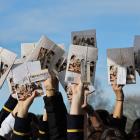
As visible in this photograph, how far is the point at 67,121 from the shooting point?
17.3ft

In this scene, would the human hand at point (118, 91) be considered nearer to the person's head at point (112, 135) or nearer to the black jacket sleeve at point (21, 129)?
the black jacket sleeve at point (21, 129)

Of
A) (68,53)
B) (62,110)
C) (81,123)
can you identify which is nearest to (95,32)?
(68,53)

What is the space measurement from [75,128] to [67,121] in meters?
0.10

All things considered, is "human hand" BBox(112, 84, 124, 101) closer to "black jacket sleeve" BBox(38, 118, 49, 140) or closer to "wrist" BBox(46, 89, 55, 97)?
"wrist" BBox(46, 89, 55, 97)

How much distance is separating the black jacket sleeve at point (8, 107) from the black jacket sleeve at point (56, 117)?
1192 mm

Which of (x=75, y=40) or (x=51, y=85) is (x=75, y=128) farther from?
(x=75, y=40)

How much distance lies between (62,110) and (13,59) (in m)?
0.74

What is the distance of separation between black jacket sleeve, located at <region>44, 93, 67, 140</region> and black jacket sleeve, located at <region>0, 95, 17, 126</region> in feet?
3.91

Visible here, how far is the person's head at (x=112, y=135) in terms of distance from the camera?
16.1 ft

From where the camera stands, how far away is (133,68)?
5945mm

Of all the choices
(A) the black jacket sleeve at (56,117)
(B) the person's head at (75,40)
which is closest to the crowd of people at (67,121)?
(A) the black jacket sleeve at (56,117)

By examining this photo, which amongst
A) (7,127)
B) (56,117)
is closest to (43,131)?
(56,117)

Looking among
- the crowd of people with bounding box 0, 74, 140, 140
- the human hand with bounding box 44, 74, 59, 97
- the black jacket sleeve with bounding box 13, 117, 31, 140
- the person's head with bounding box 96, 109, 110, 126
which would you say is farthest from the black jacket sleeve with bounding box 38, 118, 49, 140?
the person's head with bounding box 96, 109, 110, 126

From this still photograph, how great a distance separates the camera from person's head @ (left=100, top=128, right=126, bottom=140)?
193 inches
